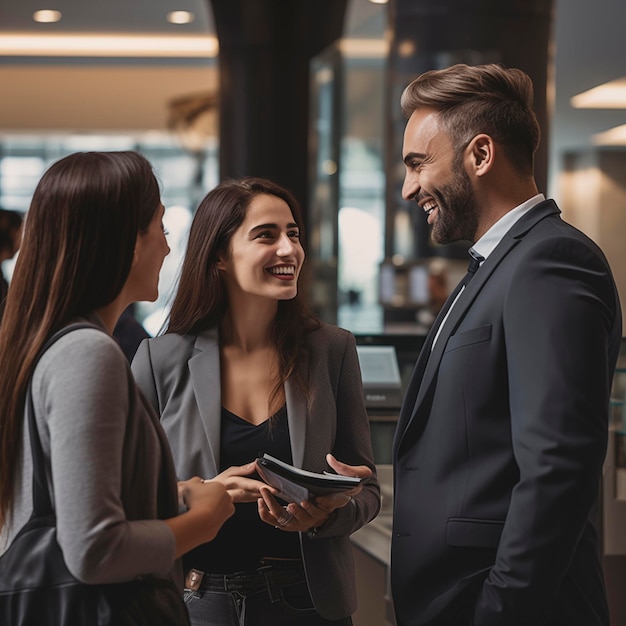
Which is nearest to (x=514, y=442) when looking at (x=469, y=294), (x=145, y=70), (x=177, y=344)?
(x=469, y=294)

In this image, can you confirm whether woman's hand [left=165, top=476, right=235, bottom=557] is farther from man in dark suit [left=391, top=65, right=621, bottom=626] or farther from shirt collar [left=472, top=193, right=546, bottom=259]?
shirt collar [left=472, top=193, right=546, bottom=259]

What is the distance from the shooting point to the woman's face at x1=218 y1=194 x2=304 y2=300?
89.7 inches

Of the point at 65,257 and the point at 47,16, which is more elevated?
the point at 47,16

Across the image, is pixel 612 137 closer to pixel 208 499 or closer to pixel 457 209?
pixel 457 209

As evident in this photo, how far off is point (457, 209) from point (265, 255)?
1.70ft

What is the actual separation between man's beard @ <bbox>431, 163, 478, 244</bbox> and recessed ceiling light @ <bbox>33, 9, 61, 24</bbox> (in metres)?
10.1

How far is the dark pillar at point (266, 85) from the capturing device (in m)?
8.94

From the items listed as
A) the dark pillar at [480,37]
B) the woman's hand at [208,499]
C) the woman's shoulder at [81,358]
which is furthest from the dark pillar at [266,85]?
the woman's shoulder at [81,358]

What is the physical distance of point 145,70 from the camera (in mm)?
14914

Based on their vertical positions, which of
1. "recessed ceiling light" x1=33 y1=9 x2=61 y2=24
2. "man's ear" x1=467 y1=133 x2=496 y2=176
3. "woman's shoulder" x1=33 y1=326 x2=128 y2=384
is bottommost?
"woman's shoulder" x1=33 y1=326 x2=128 y2=384

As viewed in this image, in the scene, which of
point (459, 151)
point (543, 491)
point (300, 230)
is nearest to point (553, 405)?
point (543, 491)

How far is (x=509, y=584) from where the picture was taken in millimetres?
1668

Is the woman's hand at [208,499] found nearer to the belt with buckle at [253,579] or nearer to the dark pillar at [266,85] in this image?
the belt with buckle at [253,579]

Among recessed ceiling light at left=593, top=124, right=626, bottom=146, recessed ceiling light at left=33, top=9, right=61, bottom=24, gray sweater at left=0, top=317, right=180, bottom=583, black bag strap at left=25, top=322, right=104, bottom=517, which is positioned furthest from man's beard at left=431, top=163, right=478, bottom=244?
recessed ceiling light at left=33, top=9, right=61, bottom=24
